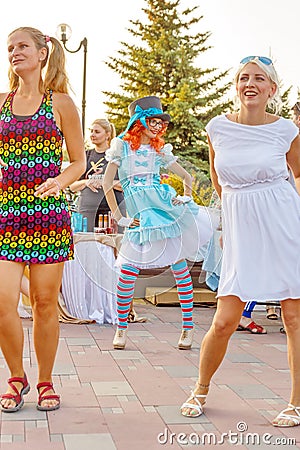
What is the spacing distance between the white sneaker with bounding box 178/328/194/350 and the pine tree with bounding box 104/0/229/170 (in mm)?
29635

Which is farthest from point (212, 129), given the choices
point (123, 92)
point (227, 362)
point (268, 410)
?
point (123, 92)

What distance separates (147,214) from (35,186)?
5.96 feet

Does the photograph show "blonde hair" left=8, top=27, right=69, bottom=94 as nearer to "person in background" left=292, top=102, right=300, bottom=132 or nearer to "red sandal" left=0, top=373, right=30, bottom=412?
"red sandal" left=0, top=373, right=30, bottom=412

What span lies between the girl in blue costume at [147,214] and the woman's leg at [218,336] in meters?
1.64

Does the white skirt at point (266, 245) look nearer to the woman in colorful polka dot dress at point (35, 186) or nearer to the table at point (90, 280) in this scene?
the woman in colorful polka dot dress at point (35, 186)

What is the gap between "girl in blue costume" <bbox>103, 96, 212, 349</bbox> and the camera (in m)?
5.14

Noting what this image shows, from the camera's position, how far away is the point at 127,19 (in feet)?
124

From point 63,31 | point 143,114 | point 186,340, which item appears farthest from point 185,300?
point 63,31

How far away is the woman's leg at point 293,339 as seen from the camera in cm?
329

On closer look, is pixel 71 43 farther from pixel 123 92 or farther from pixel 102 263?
pixel 123 92

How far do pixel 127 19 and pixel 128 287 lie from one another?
34.2m

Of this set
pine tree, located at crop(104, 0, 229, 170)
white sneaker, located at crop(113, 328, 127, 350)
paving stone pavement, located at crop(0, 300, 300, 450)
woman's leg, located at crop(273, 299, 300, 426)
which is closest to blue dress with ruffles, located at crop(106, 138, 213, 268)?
white sneaker, located at crop(113, 328, 127, 350)

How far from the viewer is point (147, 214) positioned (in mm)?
5152

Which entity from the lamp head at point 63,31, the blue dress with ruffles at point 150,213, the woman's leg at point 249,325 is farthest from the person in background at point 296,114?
the lamp head at point 63,31
